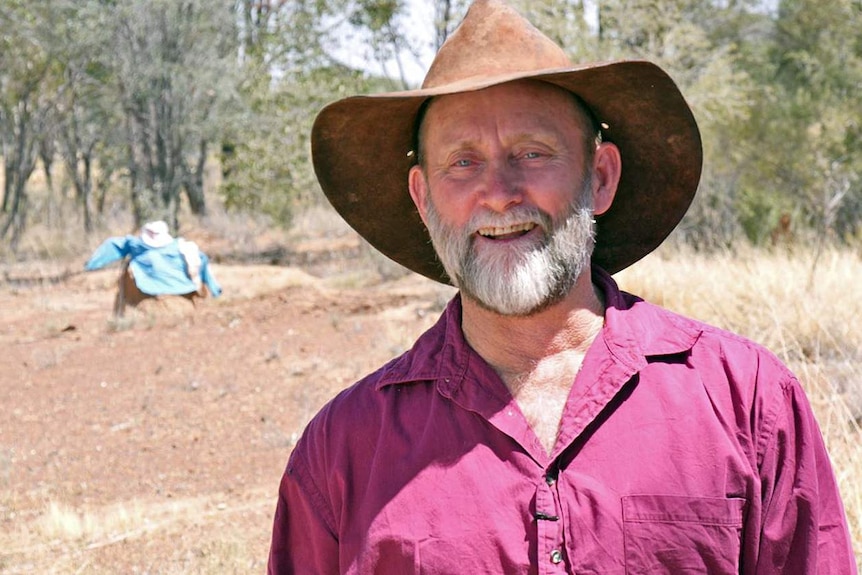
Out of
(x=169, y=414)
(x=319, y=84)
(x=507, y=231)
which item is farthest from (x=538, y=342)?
(x=319, y=84)

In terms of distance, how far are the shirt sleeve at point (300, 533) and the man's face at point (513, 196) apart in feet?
1.81

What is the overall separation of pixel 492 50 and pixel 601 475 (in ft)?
3.31

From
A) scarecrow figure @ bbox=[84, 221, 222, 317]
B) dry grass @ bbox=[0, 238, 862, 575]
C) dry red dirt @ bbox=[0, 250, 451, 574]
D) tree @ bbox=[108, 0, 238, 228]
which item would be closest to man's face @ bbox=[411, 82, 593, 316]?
dry grass @ bbox=[0, 238, 862, 575]

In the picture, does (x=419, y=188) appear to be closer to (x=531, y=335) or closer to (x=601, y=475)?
(x=531, y=335)

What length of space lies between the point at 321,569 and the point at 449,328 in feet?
1.92

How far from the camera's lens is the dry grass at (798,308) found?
216 inches

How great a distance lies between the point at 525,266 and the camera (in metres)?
2.18

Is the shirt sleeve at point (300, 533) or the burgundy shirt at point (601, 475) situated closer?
the burgundy shirt at point (601, 475)

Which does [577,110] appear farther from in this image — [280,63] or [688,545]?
[280,63]

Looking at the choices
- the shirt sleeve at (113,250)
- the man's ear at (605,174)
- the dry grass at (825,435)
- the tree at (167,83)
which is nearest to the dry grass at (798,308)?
the dry grass at (825,435)

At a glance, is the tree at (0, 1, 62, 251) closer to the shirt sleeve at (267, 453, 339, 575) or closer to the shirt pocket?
the shirt sleeve at (267, 453, 339, 575)

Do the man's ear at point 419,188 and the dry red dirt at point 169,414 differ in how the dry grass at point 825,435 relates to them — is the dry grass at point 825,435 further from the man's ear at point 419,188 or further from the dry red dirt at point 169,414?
the man's ear at point 419,188

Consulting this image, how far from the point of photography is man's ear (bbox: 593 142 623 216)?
242 cm

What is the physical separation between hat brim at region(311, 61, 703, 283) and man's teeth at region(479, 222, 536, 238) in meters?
0.31
